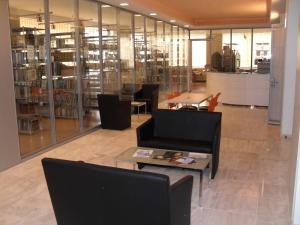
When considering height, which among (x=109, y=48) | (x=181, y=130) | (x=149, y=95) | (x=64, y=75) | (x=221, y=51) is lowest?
(x=181, y=130)

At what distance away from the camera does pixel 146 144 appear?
15.7 feet

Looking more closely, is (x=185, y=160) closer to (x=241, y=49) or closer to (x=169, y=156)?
(x=169, y=156)

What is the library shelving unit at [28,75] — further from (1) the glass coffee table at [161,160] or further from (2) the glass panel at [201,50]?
(2) the glass panel at [201,50]

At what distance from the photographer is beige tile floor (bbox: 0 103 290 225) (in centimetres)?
354

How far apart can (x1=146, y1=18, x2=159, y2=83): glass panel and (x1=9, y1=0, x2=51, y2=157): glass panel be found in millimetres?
5268

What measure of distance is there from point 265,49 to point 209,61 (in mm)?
2564

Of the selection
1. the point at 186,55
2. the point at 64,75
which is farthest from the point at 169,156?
the point at 186,55

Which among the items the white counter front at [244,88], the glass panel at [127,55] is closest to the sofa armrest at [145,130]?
the glass panel at [127,55]

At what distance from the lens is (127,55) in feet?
30.7

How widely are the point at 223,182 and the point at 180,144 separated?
2.52 ft

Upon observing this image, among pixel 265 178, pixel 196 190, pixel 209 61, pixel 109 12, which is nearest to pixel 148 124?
pixel 196 190

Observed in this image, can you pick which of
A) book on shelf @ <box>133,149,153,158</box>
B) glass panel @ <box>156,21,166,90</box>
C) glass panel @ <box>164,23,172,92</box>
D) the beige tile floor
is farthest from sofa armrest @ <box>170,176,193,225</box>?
glass panel @ <box>164,23,172,92</box>

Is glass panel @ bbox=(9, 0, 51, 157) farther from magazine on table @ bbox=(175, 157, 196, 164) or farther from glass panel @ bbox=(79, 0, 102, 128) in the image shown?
magazine on table @ bbox=(175, 157, 196, 164)

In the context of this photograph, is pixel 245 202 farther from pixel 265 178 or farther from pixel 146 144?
pixel 146 144
